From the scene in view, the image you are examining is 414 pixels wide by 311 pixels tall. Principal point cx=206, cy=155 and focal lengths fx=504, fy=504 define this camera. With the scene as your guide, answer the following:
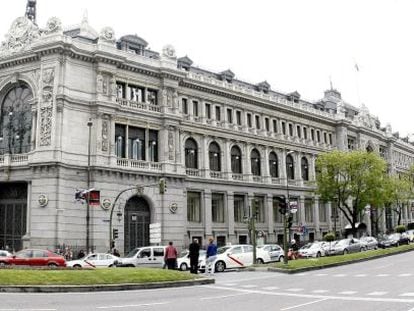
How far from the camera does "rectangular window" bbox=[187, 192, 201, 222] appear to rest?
50.8 m

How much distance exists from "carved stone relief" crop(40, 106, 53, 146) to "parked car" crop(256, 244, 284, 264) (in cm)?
1922

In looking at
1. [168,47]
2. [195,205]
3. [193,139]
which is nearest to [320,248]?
[195,205]

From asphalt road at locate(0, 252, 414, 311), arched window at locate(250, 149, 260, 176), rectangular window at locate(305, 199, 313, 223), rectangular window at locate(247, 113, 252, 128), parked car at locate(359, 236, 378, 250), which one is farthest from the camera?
rectangular window at locate(305, 199, 313, 223)

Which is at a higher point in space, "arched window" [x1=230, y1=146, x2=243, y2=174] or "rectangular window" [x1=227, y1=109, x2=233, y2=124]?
"rectangular window" [x1=227, y1=109, x2=233, y2=124]

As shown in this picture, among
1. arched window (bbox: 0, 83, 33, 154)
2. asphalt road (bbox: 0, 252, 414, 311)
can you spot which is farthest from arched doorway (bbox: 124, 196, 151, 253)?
asphalt road (bbox: 0, 252, 414, 311)

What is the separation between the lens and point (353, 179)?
57562mm

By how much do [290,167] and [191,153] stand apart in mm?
16963

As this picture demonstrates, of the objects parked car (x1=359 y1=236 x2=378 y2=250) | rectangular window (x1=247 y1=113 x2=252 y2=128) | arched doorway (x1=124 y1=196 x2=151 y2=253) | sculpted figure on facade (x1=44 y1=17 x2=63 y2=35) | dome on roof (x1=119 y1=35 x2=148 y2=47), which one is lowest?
parked car (x1=359 y1=236 x2=378 y2=250)

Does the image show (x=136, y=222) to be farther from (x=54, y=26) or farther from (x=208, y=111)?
(x=54, y=26)

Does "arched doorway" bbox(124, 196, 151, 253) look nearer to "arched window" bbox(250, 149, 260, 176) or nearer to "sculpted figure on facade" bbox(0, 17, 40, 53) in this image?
"arched window" bbox(250, 149, 260, 176)

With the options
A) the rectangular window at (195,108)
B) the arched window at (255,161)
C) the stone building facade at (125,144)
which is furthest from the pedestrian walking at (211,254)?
the arched window at (255,161)

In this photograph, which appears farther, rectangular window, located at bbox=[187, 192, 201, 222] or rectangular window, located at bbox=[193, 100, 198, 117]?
rectangular window, located at bbox=[193, 100, 198, 117]

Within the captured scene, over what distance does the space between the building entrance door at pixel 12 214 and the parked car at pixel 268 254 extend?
19815 mm

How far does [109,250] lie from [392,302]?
29480 mm
